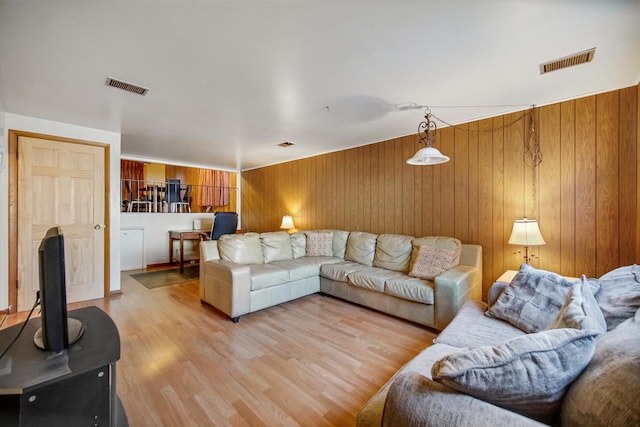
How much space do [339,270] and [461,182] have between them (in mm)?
1909

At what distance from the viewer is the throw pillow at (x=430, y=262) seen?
2936 millimetres

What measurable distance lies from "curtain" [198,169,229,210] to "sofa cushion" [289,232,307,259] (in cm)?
375

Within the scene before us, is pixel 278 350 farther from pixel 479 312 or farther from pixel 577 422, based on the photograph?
pixel 577 422

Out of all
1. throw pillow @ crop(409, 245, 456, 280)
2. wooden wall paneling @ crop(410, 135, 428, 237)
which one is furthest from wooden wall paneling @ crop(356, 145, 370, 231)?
throw pillow @ crop(409, 245, 456, 280)

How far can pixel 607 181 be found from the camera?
247 cm

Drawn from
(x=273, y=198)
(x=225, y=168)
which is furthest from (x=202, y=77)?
(x=225, y=168)

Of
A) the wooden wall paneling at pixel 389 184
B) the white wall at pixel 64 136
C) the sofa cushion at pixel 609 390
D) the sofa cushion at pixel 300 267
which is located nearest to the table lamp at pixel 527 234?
the wooden wall paneling at pixel 389 184

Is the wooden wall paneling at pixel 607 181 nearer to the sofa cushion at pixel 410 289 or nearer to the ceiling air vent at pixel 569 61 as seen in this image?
the ceiling air vent at pixel 569 61

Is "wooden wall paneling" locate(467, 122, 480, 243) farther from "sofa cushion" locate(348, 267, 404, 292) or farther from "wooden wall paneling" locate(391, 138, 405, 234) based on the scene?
"sofa cushion" locate(348, 267, 404, 292)

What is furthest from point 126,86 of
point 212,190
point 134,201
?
point 212,190

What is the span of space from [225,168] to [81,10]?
5.34m

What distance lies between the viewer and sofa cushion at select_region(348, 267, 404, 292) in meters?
3.07

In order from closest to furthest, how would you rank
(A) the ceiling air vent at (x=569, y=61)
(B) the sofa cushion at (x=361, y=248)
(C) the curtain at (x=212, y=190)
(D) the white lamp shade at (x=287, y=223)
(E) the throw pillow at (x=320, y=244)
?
(A) the ceiling air vent at (x=569, y=61) → (B) the sofa cushion at (x=361, y=248) → (E) the throw pillow at (x=320, y=244) → (D) the white lamp shade at (x=287, y=223) → (C) the curtain at (x=212, y=190)

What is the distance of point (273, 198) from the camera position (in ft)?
19.9
